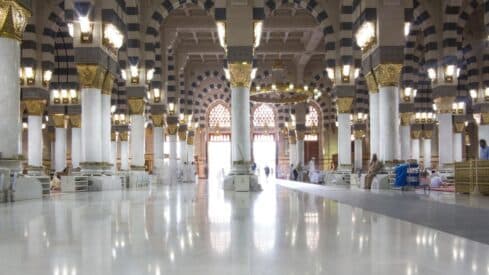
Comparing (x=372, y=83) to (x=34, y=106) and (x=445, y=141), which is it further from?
(x=34, y=106)

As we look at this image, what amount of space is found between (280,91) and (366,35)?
8137mm

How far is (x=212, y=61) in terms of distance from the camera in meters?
30.0

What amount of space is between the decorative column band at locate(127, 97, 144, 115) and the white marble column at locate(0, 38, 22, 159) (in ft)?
25.5

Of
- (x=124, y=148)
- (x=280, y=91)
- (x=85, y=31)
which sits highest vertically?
(x=85, y=31)

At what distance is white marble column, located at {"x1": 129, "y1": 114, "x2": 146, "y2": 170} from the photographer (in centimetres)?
1684

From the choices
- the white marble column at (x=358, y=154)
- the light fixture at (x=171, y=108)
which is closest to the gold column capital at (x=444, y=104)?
the white marble column at (x=358, y=154)

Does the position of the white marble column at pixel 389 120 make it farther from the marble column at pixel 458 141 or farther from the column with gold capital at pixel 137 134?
the marble column at pixel 458 141

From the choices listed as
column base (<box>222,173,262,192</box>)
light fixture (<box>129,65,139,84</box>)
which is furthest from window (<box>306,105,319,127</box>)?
column base (<box>222,173,262,192</box>)

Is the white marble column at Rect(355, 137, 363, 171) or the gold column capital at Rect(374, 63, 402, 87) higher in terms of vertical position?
the gold column capital at Rect(374, 63, 402, 87)

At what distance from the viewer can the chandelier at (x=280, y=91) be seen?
19938 millimetres

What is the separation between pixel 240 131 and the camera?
40.6 feet

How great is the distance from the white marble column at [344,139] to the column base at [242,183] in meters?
5.64

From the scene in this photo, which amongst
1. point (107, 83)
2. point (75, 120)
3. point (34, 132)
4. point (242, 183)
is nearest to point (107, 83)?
point (107, 83)

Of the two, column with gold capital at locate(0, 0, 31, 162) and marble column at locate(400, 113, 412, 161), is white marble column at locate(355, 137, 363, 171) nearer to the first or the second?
marble column at locate(400, 113, 412, 161)
